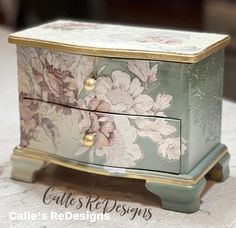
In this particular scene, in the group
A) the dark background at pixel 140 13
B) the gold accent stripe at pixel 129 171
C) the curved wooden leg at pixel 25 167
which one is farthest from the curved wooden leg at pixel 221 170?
the dark background at pixel 140 13

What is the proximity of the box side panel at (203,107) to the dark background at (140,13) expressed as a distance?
110 cm

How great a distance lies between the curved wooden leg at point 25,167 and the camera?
134 cm

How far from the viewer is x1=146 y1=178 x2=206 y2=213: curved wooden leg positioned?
1203 millimetres

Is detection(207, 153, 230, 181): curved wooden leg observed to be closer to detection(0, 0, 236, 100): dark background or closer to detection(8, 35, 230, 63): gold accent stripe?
detection(8, 35, 230, 63): gold accent stripe

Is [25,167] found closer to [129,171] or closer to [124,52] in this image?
[129,171]

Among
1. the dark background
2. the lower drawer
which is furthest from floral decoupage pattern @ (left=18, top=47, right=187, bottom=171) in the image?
the dark background

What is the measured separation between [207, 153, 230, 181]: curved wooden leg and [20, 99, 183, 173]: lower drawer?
0.57 feet

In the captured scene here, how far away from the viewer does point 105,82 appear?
1.22 m

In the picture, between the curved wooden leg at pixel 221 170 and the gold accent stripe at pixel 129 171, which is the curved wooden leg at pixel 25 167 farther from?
the curved wooden leg at pixel 221 170

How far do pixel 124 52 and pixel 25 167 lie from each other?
35cm

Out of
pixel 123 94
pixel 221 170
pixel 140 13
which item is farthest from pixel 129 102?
pixel 140 13

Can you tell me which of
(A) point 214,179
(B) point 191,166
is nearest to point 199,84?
(B) point 191,166

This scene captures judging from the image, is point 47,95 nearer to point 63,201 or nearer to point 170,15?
point 63,201

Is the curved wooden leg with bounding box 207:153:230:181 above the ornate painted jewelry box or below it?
below
